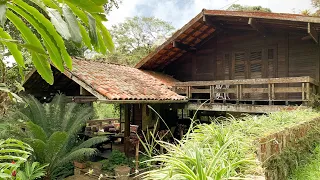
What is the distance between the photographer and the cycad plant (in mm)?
7855

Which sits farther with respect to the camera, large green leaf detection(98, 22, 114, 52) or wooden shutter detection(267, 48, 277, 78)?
wooden shutter detection(267, 48, 277, 78)

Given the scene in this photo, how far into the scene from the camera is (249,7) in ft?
107

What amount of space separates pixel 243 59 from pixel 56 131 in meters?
8.14

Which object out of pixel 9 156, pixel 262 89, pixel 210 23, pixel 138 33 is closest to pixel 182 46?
pixel 210 23

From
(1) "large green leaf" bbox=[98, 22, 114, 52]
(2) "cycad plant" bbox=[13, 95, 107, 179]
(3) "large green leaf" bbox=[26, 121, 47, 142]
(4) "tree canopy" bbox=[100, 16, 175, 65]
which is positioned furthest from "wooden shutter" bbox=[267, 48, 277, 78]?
(4) "tree canopy" bbox=[100, 16, 175, 65]

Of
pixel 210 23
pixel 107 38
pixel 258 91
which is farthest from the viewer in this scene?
pixel 210 23

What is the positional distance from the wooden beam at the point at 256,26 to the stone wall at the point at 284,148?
471 centimetres

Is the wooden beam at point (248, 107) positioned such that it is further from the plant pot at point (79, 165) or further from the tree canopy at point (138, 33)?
the tree canopy at point (138, 33)

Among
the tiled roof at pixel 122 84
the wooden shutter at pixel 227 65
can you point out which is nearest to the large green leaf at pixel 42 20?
the tiled roof at pixel 122 84

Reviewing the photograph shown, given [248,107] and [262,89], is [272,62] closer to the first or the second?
[262,89]

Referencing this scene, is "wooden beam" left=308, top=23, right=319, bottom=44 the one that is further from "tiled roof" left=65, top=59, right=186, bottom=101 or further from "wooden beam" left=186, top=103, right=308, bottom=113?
"tiled roof" left=65, top=59, right=186, bottom=101

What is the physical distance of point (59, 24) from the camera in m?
1.23

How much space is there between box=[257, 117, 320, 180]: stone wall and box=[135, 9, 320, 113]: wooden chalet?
2.42 metres

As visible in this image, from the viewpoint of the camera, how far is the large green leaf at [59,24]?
1.21m
